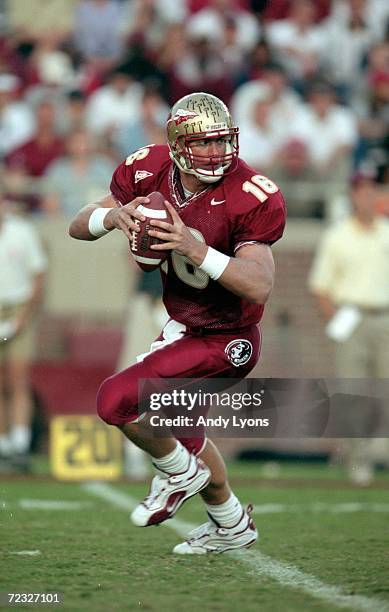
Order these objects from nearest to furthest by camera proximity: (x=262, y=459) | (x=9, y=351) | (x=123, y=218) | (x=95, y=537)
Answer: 1. (x=123, y=218)
2. (x=95, y=537)
3. (x=9, y=351)
4. (x=262, y=459)

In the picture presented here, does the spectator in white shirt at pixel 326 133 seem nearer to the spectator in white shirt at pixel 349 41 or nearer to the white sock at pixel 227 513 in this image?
the spectator in white shirt at pixel 349 41

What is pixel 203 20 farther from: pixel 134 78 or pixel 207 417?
pixel 207 417

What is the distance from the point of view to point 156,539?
206 inches

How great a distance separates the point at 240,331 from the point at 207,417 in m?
0.34

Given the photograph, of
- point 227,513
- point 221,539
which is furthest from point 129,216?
point 221,539

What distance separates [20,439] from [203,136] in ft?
14.0

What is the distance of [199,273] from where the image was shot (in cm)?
445

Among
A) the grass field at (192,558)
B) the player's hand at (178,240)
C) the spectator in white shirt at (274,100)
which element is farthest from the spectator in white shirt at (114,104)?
the player's hand at (178,240)

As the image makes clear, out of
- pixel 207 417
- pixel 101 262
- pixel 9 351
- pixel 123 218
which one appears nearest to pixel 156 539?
pixel 207 417

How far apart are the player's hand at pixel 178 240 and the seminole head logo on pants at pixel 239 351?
550 mm

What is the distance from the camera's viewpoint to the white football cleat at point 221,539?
188 inches

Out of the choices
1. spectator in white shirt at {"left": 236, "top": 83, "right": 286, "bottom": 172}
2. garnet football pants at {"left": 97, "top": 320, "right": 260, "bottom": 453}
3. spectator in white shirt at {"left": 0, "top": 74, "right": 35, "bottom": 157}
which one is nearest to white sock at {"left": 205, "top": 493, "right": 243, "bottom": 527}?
garnet football pants at {"left": 97, "top": 320, "right": 260, "bottom": 453}

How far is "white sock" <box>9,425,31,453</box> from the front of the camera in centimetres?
813

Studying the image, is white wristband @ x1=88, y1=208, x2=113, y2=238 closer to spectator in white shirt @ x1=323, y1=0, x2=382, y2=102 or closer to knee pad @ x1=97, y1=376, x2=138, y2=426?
knee pad @ x1=97, y1=376, x2=138, y2=426
